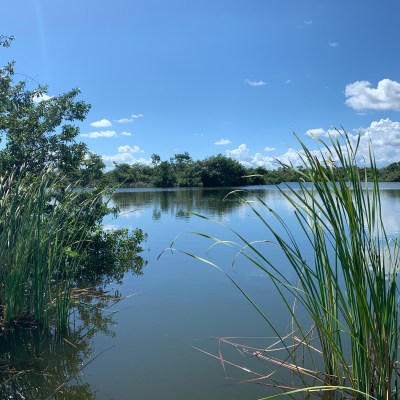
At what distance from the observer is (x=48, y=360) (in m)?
3.71

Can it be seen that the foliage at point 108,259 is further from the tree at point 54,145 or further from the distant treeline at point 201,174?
the distant treeline at point 201,174

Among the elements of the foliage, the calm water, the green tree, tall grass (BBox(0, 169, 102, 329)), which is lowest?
the calm water

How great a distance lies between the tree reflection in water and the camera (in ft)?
10.4

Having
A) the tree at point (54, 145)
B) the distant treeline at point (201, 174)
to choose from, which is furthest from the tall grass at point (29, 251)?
the distant treeline at point (201, 174)

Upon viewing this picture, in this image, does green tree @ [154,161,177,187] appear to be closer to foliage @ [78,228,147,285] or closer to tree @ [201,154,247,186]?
tree @ [201,154,247,186]

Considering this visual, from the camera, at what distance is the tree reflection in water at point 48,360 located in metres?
3.17

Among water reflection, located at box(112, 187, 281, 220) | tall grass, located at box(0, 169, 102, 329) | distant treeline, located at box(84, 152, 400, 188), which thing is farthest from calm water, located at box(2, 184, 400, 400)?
distant treeline, located at box(84, 152, 400, 188)

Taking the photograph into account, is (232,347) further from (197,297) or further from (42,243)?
(42,243)

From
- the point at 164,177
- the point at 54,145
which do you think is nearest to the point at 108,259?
the point at 54,145

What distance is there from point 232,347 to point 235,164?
63.0 metres

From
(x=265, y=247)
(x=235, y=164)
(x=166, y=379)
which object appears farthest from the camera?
(x=235, y=164)

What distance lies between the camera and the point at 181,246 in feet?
33.1

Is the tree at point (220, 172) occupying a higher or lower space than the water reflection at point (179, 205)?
higher

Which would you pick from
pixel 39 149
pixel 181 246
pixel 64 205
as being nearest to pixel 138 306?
pixel 64 205
